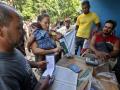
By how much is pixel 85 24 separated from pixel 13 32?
4.88 metres

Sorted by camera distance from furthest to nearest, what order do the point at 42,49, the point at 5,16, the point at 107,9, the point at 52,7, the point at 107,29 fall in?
the point at 52,7 < the point at 107,9 < the point at 107,29 < the point at 42,49 < the point at 5,16

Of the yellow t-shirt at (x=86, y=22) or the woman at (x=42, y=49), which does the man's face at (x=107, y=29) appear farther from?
the yellow t-shirt at (x=86, y=22)

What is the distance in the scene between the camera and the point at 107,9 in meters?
6.79

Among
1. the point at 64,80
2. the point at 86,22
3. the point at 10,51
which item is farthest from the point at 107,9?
the point at 10,51

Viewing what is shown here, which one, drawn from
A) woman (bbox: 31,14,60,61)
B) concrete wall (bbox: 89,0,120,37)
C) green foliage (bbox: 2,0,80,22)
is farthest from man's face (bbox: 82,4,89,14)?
green foliage (bbox: 2,0,80,22)

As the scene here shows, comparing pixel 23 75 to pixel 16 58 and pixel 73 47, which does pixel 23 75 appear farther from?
pixel 73 47

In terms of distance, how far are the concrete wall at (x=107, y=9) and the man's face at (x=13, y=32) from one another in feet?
17.0

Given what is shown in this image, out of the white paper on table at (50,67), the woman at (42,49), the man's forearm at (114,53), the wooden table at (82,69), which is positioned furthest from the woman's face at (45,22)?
the man's forearm at (114,53)

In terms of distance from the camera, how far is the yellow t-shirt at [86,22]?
6207 millimetres

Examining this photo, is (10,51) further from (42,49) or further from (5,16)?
(42,49)

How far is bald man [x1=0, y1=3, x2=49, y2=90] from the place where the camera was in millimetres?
1410

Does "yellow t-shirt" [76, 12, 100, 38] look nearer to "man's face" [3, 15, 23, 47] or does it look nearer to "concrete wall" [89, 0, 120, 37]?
"concrete wall" [89, 0, 120, 37]

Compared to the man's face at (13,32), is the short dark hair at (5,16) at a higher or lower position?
higher

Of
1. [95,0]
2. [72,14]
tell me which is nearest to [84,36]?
[95,0]
